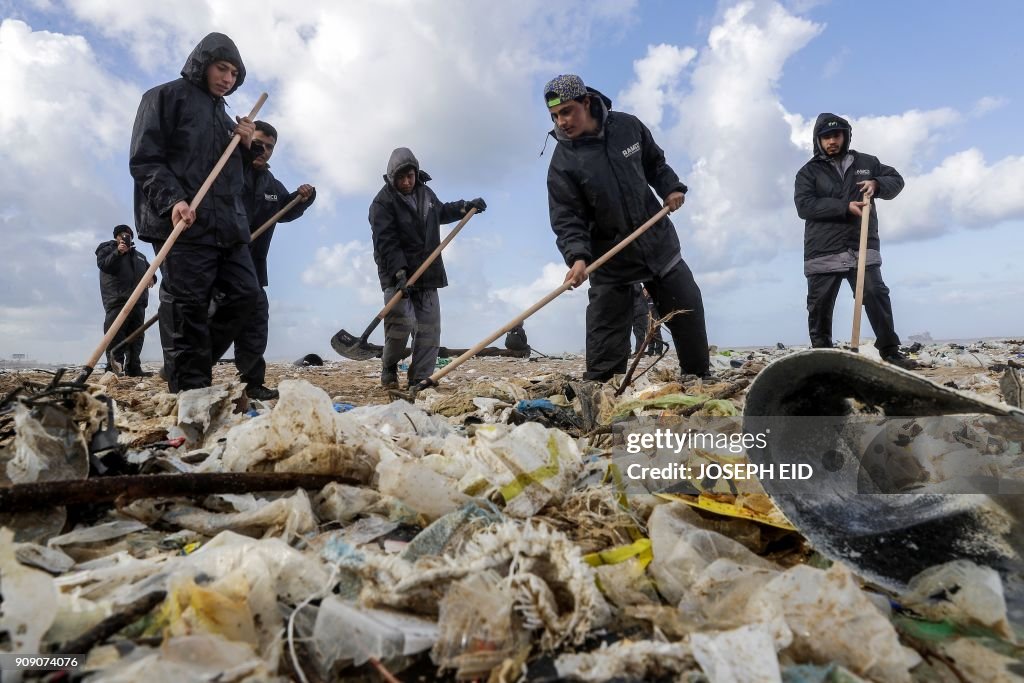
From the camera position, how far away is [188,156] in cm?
399

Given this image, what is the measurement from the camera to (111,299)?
349 inches

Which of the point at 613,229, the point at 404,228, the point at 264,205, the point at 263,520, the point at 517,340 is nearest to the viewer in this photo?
the point at 263,520

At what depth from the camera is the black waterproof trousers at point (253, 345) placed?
4.57 meters

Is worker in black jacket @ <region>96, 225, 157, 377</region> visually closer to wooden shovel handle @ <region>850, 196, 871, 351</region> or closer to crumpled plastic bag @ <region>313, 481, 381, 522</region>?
crumpled plastic bag @ <region>313, 481, 381, 522</region>

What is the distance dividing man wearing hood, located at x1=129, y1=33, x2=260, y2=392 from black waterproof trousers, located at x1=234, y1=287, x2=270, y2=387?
40 centimetres

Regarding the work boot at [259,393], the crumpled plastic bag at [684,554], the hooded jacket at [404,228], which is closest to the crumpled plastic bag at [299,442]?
the crumpled plastic bag at [684,554]

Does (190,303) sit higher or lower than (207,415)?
higher

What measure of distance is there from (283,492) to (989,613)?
1.57 metres

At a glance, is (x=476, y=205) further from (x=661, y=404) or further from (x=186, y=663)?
(x=186, y=663)

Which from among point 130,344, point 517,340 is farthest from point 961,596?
point 517,340

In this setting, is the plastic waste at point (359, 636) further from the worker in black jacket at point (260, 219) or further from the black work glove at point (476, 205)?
the black work glove at point (476, 205)

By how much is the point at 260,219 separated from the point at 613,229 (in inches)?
156

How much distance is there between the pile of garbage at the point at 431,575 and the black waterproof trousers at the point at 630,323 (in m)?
2.54

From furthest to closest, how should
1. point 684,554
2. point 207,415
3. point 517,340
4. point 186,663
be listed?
point 517,340 → point 207,415 → point 684,554 → point 186,663
